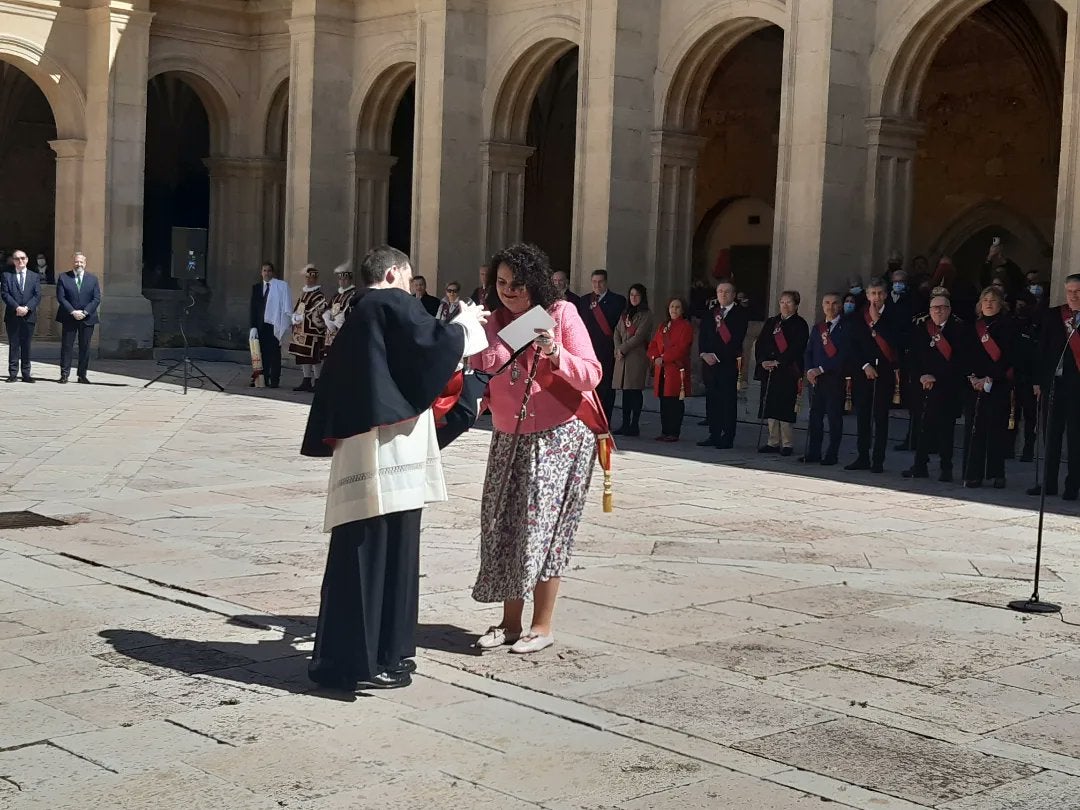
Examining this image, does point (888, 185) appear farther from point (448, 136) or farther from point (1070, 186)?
point (448, 136)

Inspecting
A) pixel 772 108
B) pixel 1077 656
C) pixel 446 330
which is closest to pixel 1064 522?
pixel 1077 656

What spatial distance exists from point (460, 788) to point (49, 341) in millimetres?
23858

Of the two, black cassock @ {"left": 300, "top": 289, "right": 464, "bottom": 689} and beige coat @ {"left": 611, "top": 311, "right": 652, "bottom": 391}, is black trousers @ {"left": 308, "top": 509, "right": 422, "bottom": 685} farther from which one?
beige coat @ {"left": 611, "top": 311, "right": 652, "bottom": 391}

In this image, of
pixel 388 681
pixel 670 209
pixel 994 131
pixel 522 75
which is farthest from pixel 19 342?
pixel 388 681

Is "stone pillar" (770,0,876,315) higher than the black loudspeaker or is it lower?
higher

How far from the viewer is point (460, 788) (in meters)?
4.61

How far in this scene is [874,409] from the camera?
13.6 m

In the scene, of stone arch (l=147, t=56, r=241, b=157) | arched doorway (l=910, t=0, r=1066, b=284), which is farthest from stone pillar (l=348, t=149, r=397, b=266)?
arched doorway (l=910, t=0, r=1066, b=284)

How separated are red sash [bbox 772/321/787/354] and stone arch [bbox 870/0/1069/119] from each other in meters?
3.71

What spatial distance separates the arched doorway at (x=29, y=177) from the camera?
32.8m

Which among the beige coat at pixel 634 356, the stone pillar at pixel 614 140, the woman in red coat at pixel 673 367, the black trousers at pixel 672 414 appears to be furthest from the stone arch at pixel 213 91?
the black trousers at pixel 672 414

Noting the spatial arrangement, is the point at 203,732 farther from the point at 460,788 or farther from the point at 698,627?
the point at 698,627

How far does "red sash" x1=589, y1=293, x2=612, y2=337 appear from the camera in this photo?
16297mm

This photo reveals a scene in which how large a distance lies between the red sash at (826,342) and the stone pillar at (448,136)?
9.13 m
